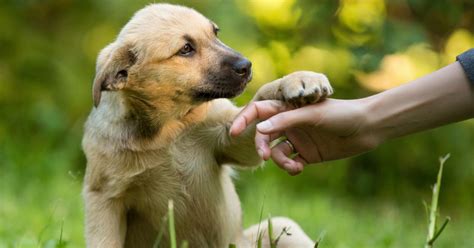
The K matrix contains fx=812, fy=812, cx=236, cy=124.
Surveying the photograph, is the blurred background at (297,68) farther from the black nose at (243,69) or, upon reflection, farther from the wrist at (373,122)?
the wrist at (373,122)

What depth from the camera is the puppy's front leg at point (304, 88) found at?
11.9 feet

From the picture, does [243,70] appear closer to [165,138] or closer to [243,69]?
[243,69]

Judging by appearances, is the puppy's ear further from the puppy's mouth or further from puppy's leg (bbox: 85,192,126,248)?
puppy's leg (bbox: 85,192,126,248)

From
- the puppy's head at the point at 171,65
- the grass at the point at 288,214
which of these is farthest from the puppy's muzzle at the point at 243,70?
the grass at the point at 288,214

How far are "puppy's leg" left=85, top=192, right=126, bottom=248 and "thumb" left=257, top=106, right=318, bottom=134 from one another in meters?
1.10

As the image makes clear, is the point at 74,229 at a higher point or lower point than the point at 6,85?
lower

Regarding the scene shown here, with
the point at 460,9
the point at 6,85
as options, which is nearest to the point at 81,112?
the point at 6,85

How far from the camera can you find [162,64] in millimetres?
4418

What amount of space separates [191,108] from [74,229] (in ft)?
6.12

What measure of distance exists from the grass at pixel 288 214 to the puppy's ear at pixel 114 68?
0.94 m

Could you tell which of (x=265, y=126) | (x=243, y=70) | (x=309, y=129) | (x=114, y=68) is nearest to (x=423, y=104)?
(x=309, y=129)

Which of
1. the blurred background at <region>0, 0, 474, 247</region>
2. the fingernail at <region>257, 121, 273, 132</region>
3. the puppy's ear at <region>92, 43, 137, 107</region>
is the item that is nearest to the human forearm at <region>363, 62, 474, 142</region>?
the fingernail at <region>257, 121, 273, 132</region>

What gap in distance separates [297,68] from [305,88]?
15.8 feet

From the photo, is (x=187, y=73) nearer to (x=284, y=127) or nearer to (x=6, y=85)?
(x=284, y=127)
